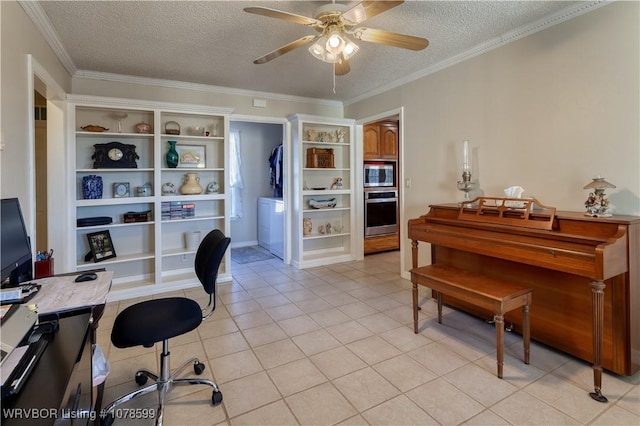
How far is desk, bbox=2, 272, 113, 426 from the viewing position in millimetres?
836

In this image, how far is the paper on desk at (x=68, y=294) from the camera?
57.4 inches

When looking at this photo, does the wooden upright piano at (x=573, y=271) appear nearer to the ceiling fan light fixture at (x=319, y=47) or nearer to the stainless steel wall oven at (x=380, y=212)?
the ceiling fan light fixture at (x=319, y=47)

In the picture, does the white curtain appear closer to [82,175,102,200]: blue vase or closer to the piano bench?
[82,175,102,200]: blue vase

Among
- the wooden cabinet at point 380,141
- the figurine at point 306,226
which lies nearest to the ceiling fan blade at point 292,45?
the figurine at point 306,226

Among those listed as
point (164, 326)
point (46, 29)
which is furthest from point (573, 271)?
point (46, 29)

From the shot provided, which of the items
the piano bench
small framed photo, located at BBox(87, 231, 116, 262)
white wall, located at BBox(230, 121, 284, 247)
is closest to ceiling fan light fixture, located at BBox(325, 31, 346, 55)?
the piano bench

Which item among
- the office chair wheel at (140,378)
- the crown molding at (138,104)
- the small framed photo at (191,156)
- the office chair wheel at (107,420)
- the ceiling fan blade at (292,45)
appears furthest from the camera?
the small framed photo at (191,156)

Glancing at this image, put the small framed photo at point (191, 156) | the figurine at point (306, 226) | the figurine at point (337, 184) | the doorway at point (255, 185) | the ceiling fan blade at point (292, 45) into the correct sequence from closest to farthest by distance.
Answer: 1. the ceiling fan blade at point (292, 45)
2. the small framed photo at point (191, 156)
3. the figurine at point (306, 226)
4. the figurine at point (337, 184)
5. the doorway at point (255, 185)

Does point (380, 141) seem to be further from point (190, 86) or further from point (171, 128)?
point (171, 128)

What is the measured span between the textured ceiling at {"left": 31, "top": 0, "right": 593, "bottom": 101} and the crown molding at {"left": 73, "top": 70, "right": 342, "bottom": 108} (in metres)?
0.10

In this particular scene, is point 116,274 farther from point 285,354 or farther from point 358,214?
point 358,214

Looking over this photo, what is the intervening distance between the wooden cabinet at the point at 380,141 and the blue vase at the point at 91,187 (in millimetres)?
3588

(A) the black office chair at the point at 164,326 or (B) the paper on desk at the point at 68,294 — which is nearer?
(B) the paper on desk at the point at 68,294

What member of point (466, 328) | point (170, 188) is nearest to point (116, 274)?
point (170, 188)
